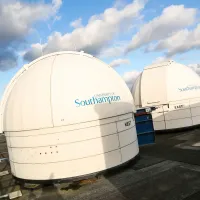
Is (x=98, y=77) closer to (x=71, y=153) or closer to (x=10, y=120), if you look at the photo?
(x=71, y=153)

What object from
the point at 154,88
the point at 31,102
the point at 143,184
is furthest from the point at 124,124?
the point at 154,88

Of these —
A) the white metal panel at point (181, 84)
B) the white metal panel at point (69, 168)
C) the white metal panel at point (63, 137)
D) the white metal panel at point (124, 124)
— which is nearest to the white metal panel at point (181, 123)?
the white metal panel at point (181, 84)

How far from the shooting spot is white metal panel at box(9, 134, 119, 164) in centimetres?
1002

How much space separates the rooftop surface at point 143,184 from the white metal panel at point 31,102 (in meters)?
2.81

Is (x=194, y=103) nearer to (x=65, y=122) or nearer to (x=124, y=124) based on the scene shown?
(x=124, y=124)

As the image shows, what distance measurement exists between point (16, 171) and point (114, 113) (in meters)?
5.59

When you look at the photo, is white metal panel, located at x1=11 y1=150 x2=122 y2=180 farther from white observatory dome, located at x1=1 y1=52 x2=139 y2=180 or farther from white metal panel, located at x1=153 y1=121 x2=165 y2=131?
white metal panel, located at x1=153 y1=121 x2=165 y2=131

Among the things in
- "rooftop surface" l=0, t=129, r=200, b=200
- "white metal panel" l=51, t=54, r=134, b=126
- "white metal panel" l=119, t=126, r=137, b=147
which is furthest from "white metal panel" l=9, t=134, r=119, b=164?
"rooftop surface" l=0, t=129, r=200, b=200

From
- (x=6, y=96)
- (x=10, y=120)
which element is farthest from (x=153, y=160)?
(x=6, y=96)

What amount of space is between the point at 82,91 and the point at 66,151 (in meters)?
2.76

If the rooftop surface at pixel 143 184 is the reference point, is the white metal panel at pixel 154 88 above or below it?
above

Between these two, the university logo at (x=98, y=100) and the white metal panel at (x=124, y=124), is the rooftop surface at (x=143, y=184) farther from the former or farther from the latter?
the university logo at (x=98, y=100)

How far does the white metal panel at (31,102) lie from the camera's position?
10.0 metres

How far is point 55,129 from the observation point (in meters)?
9.97
